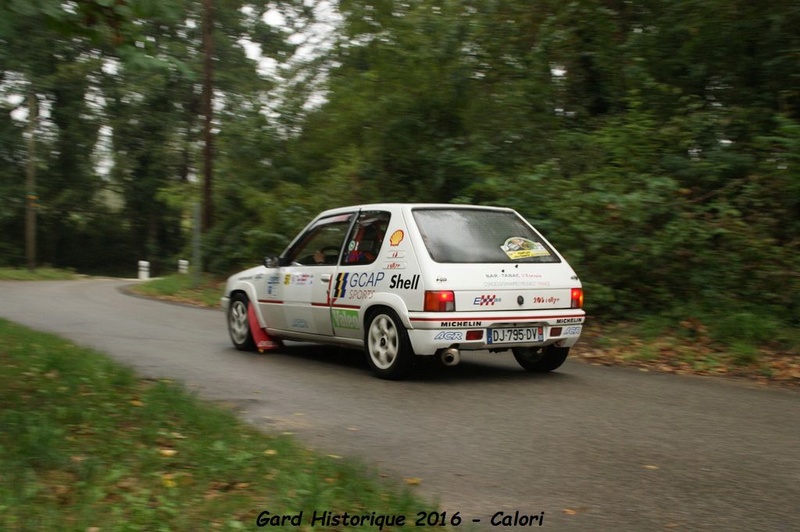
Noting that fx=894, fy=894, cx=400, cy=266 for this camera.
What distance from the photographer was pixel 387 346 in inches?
331

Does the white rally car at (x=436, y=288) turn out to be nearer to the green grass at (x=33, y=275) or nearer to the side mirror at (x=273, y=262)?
the side mirror at (x=273, y=262)

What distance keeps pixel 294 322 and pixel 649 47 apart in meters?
8.81

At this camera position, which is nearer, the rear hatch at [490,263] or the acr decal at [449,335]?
the acr decal at [449,335]

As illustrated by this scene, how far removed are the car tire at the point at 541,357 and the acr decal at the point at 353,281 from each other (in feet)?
5.31

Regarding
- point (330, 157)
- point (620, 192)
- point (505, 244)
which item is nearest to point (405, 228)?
point (505, 244)

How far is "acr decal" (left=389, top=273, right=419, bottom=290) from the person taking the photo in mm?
8047

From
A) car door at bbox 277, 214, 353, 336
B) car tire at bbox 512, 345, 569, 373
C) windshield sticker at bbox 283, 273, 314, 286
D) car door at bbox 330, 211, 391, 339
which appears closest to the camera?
car door at bbox 330, 211, 391, 339

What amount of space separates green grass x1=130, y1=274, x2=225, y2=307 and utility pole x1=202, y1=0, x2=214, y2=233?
201 centimetres

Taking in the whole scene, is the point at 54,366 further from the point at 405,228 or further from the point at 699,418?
the point at 699,418

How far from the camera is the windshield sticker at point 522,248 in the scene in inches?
336

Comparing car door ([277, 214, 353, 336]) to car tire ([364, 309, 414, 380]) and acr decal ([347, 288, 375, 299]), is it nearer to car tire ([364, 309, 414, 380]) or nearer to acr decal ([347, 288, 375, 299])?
acr decal ([347, 288, 375, 299])

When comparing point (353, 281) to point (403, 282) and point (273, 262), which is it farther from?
point (273, 262)

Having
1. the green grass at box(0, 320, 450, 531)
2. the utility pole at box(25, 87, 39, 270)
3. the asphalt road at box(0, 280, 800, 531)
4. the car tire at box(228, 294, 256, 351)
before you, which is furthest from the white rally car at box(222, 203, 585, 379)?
the utility pole at box(25, 87, 39, 270)

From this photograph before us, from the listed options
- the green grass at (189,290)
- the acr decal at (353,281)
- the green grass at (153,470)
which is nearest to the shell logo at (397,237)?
the acr decal at (353,281)
